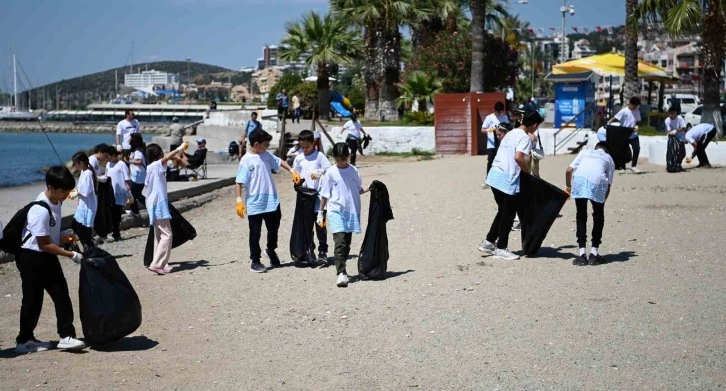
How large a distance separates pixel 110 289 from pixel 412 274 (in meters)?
3.64

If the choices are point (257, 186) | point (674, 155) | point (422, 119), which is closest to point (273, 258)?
point (257, 186)

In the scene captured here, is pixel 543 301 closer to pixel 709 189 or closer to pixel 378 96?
pixel 709 189

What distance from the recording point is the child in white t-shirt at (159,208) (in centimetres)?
1050

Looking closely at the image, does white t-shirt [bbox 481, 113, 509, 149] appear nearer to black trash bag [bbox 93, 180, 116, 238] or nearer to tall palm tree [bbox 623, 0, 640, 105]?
black trash bag [bbox 93, 180, 116, 238]

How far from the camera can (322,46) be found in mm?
40031

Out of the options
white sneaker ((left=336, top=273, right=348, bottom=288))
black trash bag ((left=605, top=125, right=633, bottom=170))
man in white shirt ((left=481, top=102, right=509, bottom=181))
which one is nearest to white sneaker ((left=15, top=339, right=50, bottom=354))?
white sneaker ((left=336, top=273, right=348, bottom=288))

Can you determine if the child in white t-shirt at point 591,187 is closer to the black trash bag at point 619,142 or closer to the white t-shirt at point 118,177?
the white t-shirt at point 118,177

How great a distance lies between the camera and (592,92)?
29.8 m

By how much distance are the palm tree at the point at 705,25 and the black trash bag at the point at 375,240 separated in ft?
47.8

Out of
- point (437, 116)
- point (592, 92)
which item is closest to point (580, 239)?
point (437, 116)

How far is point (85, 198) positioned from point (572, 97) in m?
20.5

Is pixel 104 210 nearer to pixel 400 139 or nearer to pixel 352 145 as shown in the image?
pixel 352 145

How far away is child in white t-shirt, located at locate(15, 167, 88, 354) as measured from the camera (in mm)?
7016

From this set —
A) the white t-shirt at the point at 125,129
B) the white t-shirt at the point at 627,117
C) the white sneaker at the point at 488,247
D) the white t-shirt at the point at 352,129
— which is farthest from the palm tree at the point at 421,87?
the white sneaker at the point at 488,247
